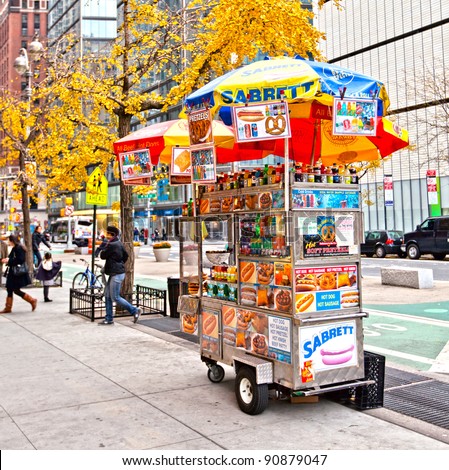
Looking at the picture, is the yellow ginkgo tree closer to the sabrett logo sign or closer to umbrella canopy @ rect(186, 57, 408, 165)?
umbrella canopy @ rect(186, 57, 408, 165)

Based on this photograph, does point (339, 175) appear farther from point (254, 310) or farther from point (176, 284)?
point (176, 284)

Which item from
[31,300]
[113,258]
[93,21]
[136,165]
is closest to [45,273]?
[31,300]

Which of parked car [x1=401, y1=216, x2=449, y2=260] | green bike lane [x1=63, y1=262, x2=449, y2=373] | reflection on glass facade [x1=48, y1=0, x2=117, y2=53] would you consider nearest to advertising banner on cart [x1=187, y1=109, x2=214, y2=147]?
green bike lane [x1=63, y1=262, x2=449, y2=373]

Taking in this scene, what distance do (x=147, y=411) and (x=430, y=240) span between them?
78.0ft

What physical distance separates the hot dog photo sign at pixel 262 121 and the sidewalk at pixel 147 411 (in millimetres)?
2706

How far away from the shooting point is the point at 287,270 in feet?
17.2

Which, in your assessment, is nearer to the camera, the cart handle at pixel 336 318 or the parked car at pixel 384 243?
the cart handle at pixel 336 318

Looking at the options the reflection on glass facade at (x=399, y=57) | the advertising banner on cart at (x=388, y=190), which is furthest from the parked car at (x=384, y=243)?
the advertising banner on cart at (x=388, y=190)

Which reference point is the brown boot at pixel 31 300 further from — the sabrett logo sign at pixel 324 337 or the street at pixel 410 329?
the sabrett logo sign at pixel 324 337

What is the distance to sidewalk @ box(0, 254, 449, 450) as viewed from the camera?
4.56 m

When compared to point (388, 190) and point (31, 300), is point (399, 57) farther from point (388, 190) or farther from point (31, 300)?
point (31, 300)

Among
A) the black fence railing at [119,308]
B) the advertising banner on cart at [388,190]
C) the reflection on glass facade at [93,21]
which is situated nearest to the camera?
the black fence railing at [119,308]

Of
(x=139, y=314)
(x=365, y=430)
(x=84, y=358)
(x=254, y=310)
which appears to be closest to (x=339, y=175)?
(x=254, y=310)

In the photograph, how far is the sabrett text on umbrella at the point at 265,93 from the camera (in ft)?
16.8
